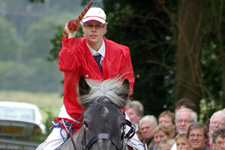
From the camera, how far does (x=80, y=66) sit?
6.22 m

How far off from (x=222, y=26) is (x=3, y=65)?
8164 centimetres

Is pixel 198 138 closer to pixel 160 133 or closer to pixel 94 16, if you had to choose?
pixel 160 133

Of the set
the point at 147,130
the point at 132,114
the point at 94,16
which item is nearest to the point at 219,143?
the point at 94,16

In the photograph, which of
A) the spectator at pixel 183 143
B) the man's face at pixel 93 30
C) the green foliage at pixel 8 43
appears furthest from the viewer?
the green foliage at pixel 8 43

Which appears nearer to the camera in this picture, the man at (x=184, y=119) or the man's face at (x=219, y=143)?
the man's face at (x=219, y=143)

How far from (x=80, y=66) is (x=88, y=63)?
107 millimetres

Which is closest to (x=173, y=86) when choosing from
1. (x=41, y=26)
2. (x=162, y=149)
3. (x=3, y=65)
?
(x=162, y=149)

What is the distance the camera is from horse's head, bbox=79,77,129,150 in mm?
5371

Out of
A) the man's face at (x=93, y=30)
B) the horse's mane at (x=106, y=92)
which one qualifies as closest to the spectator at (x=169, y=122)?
the man's face at (x=93, y=30)

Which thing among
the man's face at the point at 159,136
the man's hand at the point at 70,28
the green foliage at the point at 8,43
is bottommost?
the man's face at the point at 159,136

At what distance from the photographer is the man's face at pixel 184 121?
32.4 ft

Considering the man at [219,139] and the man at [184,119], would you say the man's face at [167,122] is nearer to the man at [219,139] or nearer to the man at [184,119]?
the man at [184,119]

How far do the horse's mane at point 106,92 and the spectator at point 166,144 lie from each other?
374 centimetres

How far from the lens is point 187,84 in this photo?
14.7 meters
